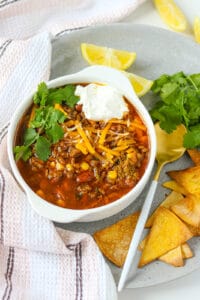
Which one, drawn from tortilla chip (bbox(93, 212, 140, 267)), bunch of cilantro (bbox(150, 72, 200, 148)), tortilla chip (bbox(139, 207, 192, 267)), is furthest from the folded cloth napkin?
bunch of cilantro (bbox(150, 72, 200, 148))

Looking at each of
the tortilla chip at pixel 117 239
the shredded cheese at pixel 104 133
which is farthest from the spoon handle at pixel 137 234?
the shredded cheese at pixel 104 133

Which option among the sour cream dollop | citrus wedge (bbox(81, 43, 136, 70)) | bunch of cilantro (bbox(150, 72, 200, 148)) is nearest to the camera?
the sour cream dollop

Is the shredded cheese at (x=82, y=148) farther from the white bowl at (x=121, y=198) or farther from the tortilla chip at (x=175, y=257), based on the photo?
the tortilla chip at (x=175, y=257)

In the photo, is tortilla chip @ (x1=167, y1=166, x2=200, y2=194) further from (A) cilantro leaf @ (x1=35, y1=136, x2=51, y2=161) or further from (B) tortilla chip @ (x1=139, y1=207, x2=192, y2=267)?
(A) cilantro leaf @ (x1=35, y1=136, x2=51, y2=161)

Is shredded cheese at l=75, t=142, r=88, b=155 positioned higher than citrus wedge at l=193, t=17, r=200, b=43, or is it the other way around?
shredded cheese at l=75, t=142, r=88, b=155

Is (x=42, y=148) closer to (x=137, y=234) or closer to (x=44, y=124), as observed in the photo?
(x=44, y=124)

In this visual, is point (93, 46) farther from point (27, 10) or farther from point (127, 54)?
point (27, 10)
